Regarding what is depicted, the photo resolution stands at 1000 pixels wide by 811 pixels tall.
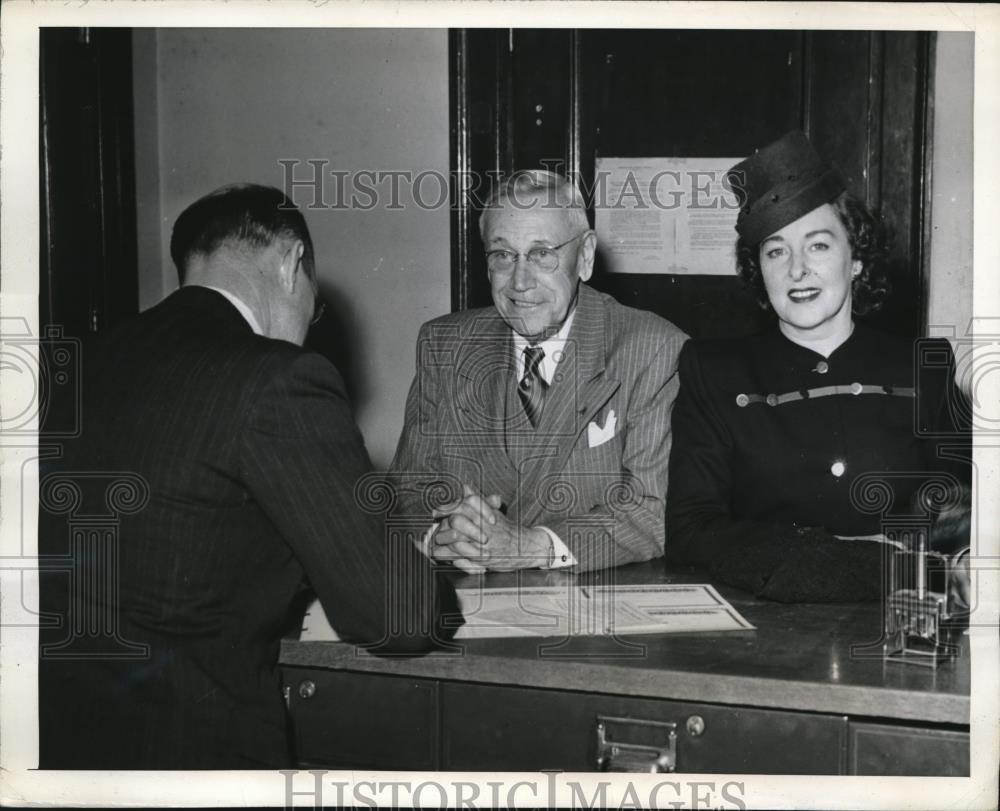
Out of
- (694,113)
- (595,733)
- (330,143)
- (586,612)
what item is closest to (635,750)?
(595,733)

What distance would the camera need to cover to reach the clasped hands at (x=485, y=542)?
2.36 m

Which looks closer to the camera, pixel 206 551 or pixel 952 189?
pixel 206 551

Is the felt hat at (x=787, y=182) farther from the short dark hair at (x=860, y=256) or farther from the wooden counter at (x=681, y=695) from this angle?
the wooden counter at (x=681, y=695)

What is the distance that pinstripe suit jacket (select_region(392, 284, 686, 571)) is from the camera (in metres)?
2.71

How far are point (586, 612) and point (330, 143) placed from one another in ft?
8.22

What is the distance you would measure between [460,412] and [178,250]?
104 cm

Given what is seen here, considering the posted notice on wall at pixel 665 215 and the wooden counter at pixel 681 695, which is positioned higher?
the posted notice on wall at pixel 665 215

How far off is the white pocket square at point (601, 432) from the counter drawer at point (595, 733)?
102 cm

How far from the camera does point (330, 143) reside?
392 centimetres

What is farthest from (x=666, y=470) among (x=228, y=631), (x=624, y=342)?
(x=228, y=631)

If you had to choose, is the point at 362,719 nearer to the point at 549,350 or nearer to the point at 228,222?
the point at 228,222

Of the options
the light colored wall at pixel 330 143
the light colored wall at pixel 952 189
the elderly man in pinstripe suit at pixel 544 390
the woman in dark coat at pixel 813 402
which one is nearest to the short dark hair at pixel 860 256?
the woman in dark coat at pixel 813 402

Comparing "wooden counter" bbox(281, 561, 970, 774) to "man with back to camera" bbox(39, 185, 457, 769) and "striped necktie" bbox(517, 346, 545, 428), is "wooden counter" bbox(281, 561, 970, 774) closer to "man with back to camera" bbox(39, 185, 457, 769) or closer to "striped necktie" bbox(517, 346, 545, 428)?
"man with back to camera" bbox(39, 185, 457, 769)

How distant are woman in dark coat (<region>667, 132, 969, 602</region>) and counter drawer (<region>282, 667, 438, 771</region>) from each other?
844mm
